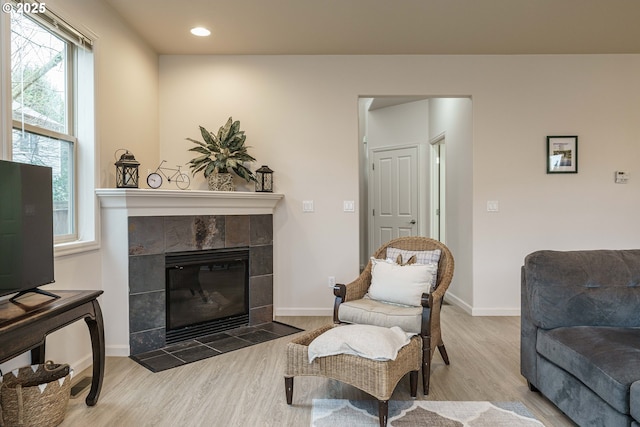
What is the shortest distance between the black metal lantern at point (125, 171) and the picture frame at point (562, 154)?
391cm

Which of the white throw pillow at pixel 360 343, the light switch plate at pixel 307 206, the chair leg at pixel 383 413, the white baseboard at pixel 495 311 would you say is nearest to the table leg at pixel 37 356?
the white throw pillow at pixel 360 343

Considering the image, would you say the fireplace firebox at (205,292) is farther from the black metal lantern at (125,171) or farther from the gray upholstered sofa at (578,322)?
the gray upholstered sofa at (578,322)

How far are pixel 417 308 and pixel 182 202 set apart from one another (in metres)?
1.97

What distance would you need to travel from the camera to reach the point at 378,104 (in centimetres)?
621

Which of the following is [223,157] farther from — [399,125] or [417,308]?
[399,125]

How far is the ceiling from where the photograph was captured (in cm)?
316

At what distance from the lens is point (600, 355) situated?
1854 mm

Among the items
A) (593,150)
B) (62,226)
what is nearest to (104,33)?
(62,226)

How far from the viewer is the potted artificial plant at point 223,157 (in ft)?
12.5

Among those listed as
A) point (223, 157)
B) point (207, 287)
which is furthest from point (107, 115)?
point (207, 287)

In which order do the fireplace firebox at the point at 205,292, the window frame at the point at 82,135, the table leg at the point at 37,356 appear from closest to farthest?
the table leg at the point at 37,356 < the window frame at the point at 82,135 < the fireplace firebox at the point at 205,292

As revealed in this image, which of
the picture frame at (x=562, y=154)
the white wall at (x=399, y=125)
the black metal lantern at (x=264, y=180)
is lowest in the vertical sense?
the black metal lantern at (x=264, y=180)

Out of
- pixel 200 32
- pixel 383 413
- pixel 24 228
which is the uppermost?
pixel 200 32

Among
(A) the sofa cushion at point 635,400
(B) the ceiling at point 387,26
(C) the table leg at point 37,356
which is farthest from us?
(B) the ceiling at point 387,26
